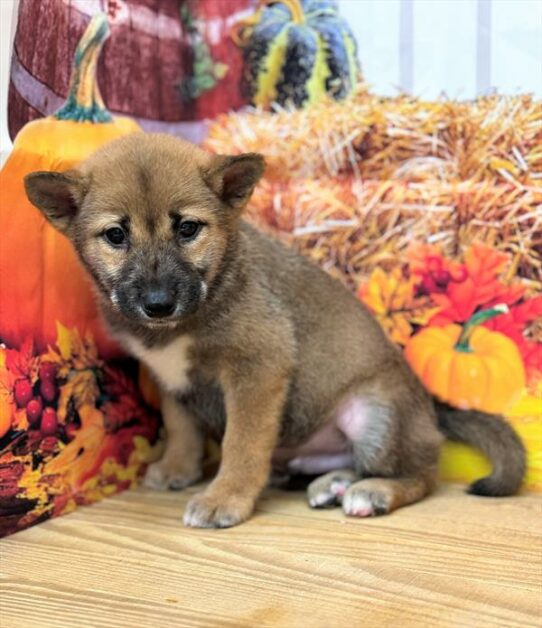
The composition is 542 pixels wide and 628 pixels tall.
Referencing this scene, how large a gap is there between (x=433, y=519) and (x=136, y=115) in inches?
76.2

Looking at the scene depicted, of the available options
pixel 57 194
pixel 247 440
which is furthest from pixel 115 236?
pixel 247 440

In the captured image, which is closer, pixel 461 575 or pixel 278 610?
pixel 278 610

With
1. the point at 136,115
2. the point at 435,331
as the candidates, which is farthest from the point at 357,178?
the point at 136,115

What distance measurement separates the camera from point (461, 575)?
193 centimetres

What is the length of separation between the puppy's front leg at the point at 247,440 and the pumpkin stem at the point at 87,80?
109cm

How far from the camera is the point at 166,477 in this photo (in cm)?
286

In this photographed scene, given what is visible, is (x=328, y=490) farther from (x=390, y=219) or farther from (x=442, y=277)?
(x=390, y=219)

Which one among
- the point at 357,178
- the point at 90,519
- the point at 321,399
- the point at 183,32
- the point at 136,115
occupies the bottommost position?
the point at 90,519

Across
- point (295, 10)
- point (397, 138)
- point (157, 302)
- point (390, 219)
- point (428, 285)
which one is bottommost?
point (428, 285)

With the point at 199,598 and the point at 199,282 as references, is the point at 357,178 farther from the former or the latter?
the point at 199,598

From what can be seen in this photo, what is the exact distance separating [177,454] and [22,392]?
79cm

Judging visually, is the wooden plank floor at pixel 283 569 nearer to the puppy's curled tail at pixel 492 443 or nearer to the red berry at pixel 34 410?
the puppy's curled tail at pixel 492 443

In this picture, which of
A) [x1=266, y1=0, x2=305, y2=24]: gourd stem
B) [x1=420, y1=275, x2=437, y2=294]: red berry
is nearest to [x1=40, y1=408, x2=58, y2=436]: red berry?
[x1=420, y1=275, x2=437, y2=294]: red berry

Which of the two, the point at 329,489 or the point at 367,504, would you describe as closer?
the point at 367,504
